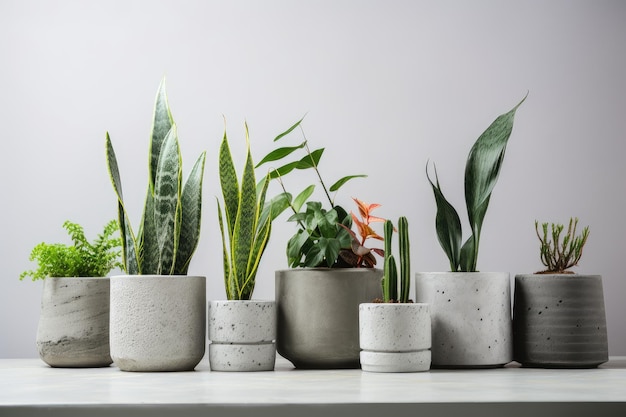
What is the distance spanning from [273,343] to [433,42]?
0.79 meters

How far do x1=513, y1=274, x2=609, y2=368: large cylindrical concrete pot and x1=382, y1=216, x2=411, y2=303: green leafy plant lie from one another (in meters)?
0.19

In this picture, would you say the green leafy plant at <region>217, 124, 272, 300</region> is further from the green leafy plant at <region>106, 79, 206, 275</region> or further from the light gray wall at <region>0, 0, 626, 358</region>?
the light gray wall at <region>0, 0, 626, 358</region>

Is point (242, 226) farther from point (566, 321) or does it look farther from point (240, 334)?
point (566, 321)

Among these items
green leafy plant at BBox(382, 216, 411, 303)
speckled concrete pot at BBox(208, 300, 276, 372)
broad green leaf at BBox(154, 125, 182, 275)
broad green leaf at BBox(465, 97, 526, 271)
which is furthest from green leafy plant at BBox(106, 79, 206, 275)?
broad green leaf at BBox(465, 97, 526, 271)

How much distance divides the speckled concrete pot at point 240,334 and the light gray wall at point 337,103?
0.49 m

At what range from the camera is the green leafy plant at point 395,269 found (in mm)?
971

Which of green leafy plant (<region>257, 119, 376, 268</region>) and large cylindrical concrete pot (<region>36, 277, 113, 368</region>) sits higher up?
green leafy plant (<region>257, 119, 376, 268</region>)

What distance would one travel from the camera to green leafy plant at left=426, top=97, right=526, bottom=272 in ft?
3.32

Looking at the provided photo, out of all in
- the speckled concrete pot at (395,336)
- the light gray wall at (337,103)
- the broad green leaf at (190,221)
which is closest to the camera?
the speckled concrete pot at (395,336)

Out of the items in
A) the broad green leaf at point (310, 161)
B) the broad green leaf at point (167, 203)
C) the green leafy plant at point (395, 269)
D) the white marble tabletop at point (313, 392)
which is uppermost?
the broad green leaf at point (310, 161)

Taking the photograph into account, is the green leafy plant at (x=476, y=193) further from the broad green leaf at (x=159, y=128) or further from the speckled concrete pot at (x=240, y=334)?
the broad green leaf at (x=159, y=128)

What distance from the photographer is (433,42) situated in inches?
60.0

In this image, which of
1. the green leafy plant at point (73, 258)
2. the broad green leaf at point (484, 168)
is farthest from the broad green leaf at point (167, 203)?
the broad green leaf at point (484, 168)

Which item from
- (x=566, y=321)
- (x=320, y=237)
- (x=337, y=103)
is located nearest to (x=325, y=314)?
(x=320, y=237)
